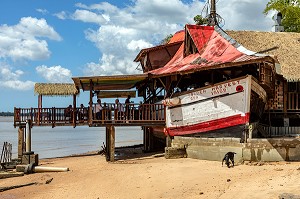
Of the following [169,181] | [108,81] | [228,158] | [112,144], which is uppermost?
[108,81]

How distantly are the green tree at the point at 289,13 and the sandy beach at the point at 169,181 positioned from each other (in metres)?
22.9

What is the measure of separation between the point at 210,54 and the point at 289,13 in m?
19.0

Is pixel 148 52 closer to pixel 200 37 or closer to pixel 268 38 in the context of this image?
pixel 200 37

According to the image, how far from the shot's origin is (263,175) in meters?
13.2

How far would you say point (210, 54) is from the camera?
1975 centimetres

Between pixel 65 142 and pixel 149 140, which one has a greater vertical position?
pixel 149 140

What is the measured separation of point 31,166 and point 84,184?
14.9ft

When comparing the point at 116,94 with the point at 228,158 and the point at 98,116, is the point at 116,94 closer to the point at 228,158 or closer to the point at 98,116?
the point at 98,116

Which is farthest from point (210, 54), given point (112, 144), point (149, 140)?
A: point (149, 140)

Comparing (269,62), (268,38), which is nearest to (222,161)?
(269,62)

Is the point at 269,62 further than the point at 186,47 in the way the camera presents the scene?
No

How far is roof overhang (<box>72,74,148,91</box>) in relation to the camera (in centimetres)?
2033

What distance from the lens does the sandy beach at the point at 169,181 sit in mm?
11702

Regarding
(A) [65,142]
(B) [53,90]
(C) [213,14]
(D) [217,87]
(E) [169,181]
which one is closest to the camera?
(E) [169,181]
